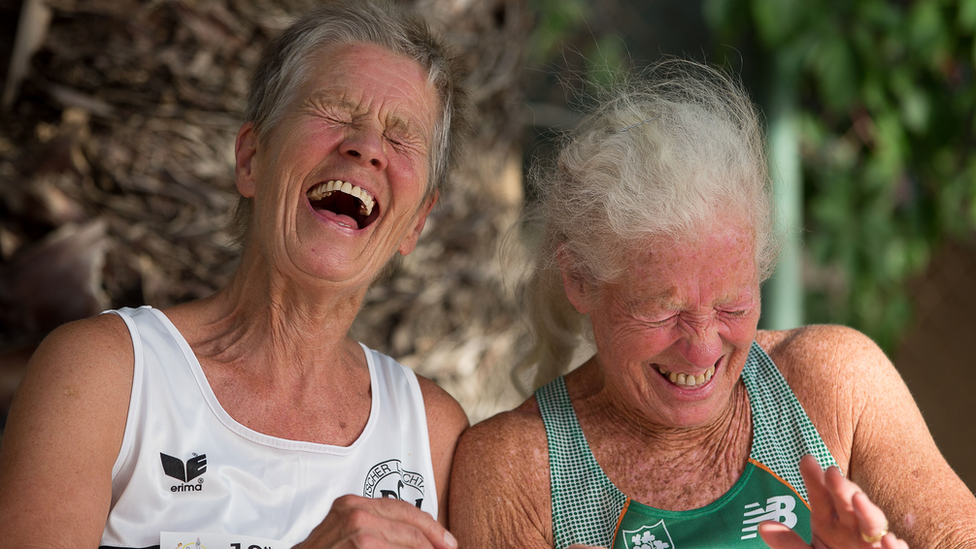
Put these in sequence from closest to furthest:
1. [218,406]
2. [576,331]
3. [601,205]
→ [218,406] → [601,205] → [576,331]

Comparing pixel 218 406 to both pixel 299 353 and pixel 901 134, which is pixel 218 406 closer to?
pixel 299 353

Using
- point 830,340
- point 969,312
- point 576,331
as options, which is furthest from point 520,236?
point 969,312

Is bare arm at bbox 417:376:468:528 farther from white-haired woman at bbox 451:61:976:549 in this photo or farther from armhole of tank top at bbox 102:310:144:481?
armhole of tank top at bbox 102:310:144:481

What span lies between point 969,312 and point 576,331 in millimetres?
2756

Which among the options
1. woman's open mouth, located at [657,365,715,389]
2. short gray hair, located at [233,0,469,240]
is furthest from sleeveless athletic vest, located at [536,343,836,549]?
short gray hair, located at [233,0,469,240]

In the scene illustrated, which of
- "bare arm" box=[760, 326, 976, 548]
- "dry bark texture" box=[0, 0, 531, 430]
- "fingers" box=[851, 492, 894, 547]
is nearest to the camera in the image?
"fingers" box=[851, 492, 894, 547]

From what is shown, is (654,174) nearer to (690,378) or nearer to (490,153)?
(690,378)

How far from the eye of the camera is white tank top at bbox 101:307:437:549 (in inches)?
61.9

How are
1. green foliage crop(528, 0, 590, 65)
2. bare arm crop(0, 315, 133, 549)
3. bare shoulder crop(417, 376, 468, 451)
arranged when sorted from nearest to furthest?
bare arm crop(0, 315, 133, 549) → bare shoulder crop(417, 376, 468, 451) → green foliage crop(528, 0, 590, 65)

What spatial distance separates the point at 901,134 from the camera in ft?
10.6

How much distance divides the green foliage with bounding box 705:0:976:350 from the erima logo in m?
2.08

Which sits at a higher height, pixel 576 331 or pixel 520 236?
pixel 520 236

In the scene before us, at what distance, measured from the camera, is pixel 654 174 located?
177cm

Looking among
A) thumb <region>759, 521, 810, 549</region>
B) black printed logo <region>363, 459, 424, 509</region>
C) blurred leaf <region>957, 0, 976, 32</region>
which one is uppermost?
blurred leaf <region>957, 0, 976, 32</region>
